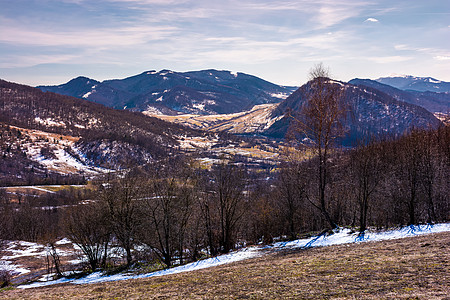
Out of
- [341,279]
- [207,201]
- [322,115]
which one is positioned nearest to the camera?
[341,279]

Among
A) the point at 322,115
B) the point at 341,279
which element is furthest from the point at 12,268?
the point at 341,279

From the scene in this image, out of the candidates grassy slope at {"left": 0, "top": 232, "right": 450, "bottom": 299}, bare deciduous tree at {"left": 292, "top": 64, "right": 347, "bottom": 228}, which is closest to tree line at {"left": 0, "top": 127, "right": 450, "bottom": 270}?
bare deciduous tree at {"left": 292, "top": 64, "right": 347, "bottom": 228}

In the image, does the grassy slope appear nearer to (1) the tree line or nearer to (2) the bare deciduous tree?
(2) the bare deciduous tree

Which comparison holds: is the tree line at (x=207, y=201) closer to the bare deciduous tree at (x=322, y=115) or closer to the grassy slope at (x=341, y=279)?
the bare deciduous tree at (x=322, y=115)

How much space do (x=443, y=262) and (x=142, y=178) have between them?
39.4 metres

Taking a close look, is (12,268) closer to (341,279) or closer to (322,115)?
(322,115)

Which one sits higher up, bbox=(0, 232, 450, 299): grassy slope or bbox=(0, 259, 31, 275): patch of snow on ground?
bbox=(0, 232, 450, 299): grassy slope

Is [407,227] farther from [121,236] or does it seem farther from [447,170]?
[121,236]

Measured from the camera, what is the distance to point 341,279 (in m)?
12.8

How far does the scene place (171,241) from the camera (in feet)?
130

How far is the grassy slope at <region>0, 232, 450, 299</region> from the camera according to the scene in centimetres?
1084

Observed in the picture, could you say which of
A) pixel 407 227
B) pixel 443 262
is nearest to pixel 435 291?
pixel 443 262

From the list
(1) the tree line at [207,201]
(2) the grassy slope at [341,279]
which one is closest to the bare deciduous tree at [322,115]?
(1) the tree line at [207,201]

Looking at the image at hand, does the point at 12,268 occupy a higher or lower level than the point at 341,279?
lower
